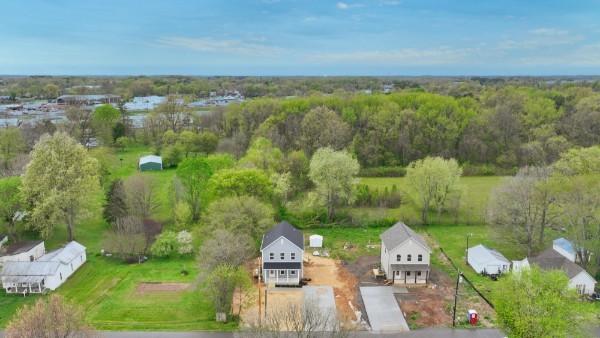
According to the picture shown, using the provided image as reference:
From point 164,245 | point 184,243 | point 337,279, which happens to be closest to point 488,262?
point 337,279

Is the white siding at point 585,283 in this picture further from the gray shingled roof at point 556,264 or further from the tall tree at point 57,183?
the tall tree at point 57,183

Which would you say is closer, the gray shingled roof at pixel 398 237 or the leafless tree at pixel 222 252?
the leafless tree at pixel 222 252

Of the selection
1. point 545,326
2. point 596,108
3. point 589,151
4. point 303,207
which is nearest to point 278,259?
point 303,207

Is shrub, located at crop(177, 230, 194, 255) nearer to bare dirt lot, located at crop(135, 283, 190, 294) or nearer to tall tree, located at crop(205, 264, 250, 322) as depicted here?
bare dirt lot, located at crop(135, 283, 190, 294)

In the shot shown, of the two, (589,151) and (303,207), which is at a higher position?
(589,151)

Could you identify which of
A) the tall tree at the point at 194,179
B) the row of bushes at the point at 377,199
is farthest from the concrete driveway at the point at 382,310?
the tall tree at the point at 194,179

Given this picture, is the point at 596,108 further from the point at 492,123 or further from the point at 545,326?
the point at 545,326

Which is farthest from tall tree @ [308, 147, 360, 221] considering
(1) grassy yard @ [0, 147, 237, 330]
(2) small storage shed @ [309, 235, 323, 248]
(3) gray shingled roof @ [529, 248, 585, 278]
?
(3) gray shingled roof @ [529, 248, 585, 278]
